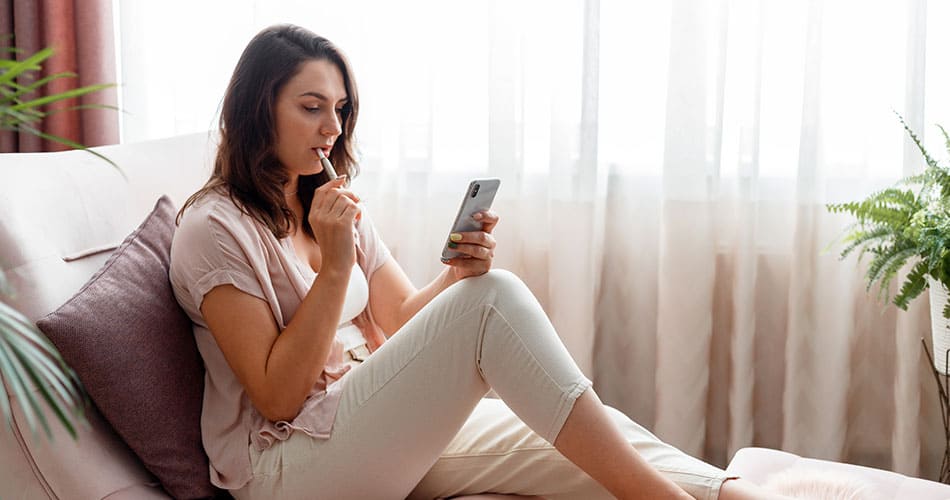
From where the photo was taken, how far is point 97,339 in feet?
4.46

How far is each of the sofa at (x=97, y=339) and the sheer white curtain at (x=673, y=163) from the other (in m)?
0.72

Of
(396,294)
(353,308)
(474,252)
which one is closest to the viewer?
(474,252)

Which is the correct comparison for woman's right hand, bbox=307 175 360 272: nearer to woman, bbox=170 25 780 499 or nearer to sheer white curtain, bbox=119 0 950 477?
woman, bbox=170 25 780 499

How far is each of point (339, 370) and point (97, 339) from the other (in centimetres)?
43

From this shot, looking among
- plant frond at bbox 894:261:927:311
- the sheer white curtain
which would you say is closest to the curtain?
the sheer white curtain

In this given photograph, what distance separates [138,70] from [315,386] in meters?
1.29

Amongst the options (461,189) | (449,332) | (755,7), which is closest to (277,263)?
(449,332)

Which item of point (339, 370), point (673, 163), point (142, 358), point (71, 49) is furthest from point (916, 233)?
point (71, 49)

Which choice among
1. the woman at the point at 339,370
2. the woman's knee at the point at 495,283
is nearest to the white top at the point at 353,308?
the woman at the point at 339,370

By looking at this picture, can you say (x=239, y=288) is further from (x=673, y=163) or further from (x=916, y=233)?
(x=916, y=233)

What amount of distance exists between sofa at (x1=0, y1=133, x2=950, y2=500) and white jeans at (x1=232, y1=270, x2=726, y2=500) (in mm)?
136

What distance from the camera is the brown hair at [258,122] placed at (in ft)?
5.33

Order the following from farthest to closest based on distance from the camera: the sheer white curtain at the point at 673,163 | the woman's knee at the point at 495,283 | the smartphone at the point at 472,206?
the sheer white curtain at the point at 673,163 → the smartphone at the point at 472,206 → the woman's knee at the point at 495,283

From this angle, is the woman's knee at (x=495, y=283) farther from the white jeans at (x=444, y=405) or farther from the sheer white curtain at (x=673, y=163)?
the sheer white curtain at (x=673, y=163)
